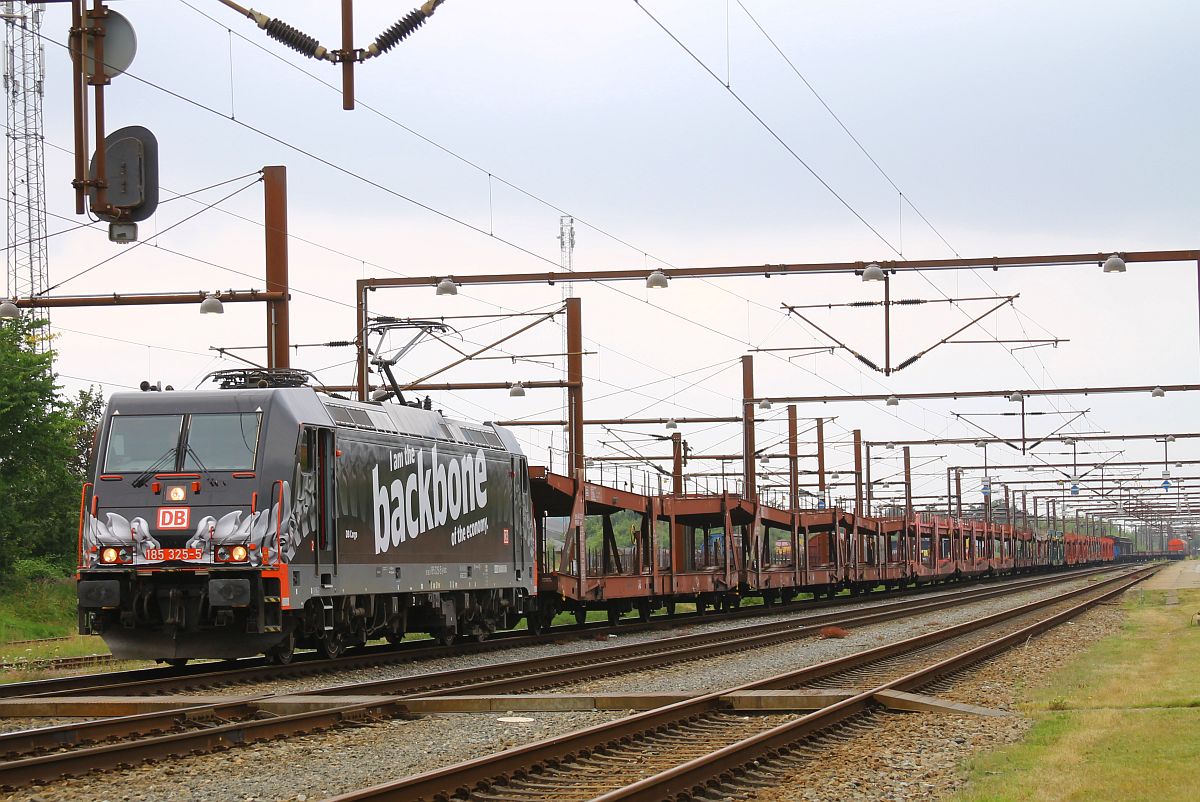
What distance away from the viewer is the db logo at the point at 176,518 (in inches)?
706

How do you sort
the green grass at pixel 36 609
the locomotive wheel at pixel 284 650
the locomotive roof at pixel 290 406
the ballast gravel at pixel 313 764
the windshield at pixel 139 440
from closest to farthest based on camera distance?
the ballast gravel at pixel 313 764 < the windshield at pixel 139 440 < the locomotive roof at pixel 290 406 < the locomotive wheel at pixel 284 650 < the green grass at pixel 36 609

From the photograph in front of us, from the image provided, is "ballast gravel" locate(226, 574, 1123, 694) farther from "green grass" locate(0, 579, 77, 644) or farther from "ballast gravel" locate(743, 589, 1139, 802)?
"green grass" locate(0, 579, 77, 644)

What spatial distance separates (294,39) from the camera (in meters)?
13.0

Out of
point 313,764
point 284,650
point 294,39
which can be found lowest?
point 313,764

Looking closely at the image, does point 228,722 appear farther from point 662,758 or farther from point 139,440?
point 139,440

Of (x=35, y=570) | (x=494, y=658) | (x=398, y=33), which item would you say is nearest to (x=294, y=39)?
(x=398, y=33)

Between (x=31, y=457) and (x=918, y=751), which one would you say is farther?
(x=31, y=457)

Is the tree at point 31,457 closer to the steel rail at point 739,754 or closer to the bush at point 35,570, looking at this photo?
the bush at point 35,570

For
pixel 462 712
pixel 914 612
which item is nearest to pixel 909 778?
pixel 462 712

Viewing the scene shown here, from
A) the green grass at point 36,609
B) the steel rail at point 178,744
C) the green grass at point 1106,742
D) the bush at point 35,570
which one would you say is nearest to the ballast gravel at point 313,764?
the steel rail at point 178,744

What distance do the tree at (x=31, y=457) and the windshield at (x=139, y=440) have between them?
72.1ft

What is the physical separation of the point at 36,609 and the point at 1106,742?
1204 inches

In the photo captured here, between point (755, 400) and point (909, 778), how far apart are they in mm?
34918

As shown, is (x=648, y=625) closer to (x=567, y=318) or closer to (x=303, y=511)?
(x=567, y=318)
